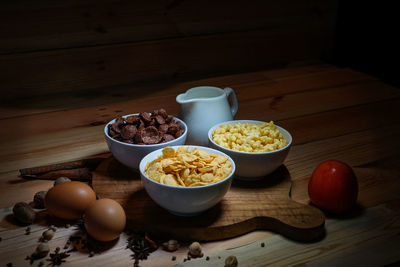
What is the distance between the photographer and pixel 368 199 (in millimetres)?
1117

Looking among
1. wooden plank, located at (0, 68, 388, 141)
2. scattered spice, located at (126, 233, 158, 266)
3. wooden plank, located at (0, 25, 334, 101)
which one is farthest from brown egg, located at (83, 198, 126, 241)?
wooden plank, located at (0, 25, 334, 101)

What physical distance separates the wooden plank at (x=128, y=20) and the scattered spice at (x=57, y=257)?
3.63ft

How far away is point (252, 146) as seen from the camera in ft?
3.71

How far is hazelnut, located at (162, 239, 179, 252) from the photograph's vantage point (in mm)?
934

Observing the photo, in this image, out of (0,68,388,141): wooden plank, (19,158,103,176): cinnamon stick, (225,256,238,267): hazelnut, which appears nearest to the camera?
(225,256,238,267): hazelnut

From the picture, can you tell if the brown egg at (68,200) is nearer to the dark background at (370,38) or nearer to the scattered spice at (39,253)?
the scattered spice at (39,253)

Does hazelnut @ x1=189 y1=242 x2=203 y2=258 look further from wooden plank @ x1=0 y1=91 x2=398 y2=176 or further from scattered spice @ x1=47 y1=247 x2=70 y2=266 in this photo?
wooden plank @ x1=0 y1=91 x2=398 y2=176

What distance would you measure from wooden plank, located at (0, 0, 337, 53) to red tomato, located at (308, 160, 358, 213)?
3.94 feet

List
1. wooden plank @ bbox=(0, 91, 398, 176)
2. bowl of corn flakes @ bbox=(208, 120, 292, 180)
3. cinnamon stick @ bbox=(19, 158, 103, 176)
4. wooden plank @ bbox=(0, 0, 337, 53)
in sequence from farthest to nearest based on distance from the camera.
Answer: wooden plank @ bbox=(0, 0, 337, 53)
wooden plank @ bbox=(0, 91, 398, 176)
cinnamon stick @ bbox=(19, 158, 103, 176)
bowl of corn flakes @ bbox=(208, 120, 292, 180)

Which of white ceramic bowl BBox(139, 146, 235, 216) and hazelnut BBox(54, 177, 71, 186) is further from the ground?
white ceramic bowl BBox(139, 146, 235, 216)

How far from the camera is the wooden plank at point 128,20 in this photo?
1.70 metres

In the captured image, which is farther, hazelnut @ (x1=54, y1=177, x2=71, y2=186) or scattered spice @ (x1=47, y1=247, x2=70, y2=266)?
hazelnut @ (x1=54, y1=177, x2=71, y2=186)

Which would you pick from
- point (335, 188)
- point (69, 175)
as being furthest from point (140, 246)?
point (335, 188)

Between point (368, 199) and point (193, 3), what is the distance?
128cm
